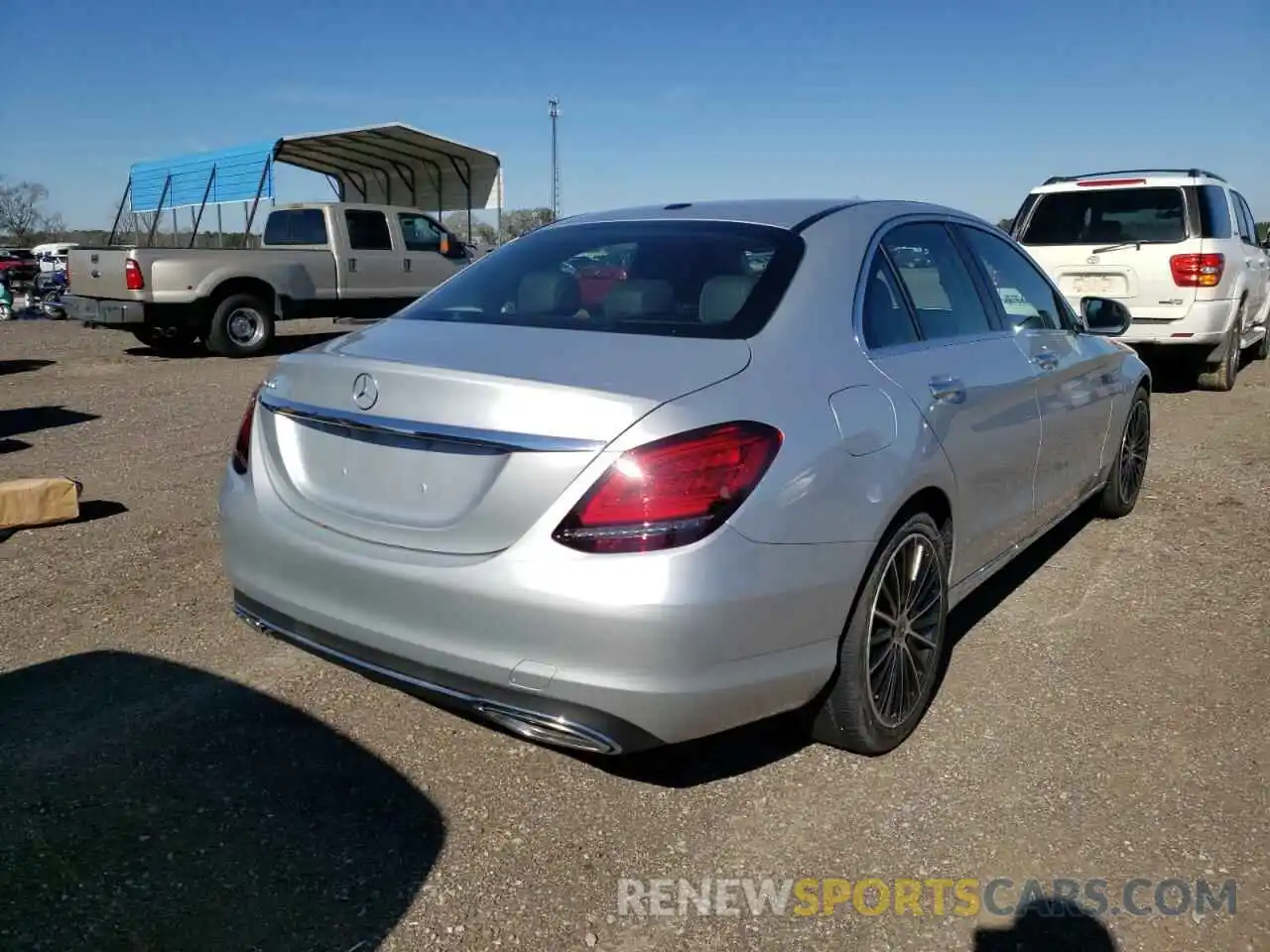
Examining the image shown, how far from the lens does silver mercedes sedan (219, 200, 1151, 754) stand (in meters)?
2.42

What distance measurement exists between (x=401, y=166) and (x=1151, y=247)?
14866 millimetres

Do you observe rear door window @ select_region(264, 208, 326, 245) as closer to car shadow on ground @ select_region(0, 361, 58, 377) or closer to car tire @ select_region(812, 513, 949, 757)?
car shadow on ground @ select_region(0, 361, 58, 377)

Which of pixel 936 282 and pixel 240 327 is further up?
pixel 936 282

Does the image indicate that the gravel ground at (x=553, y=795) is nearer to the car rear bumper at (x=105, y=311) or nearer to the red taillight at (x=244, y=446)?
the red taillight at (x=244, y=446)

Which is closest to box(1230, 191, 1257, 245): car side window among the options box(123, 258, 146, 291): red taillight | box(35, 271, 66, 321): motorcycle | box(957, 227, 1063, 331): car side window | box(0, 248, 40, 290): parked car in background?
box(957, 227, 1063, 331): car side window

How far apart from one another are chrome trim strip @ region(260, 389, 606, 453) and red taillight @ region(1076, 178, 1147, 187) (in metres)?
8.79

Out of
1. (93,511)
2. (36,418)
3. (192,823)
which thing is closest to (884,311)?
(192,823)

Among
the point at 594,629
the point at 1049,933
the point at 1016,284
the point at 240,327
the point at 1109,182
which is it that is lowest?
the point at 1049,933

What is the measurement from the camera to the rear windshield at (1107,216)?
951cm

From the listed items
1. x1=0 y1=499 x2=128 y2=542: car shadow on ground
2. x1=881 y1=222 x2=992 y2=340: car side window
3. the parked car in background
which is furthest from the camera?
the parked car in background

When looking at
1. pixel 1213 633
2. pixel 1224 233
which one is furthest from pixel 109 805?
pixel 1224 233

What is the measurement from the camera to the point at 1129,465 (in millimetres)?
5746

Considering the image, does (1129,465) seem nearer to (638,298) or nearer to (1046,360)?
(1046,360)

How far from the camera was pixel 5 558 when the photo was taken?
4895mm
